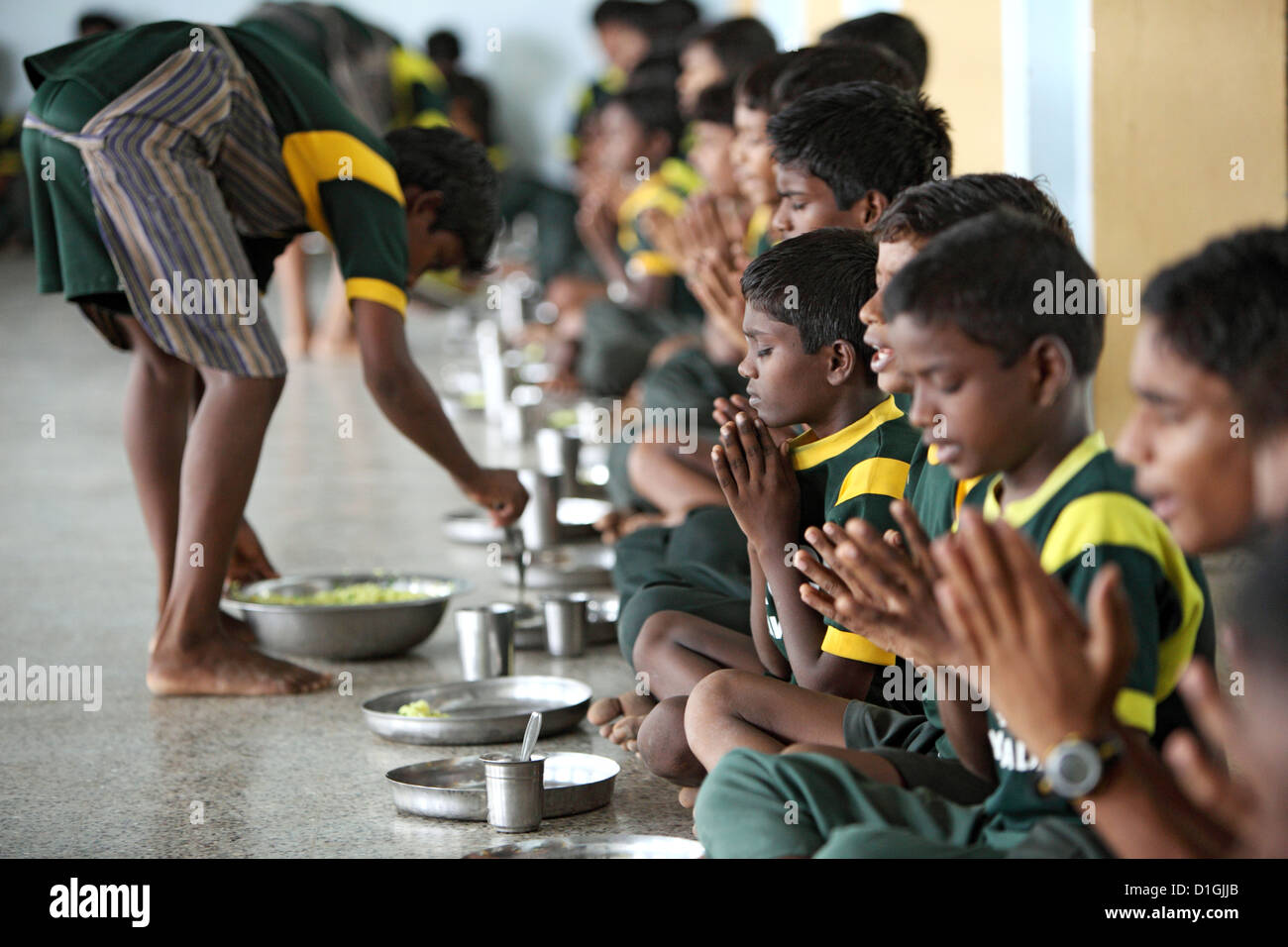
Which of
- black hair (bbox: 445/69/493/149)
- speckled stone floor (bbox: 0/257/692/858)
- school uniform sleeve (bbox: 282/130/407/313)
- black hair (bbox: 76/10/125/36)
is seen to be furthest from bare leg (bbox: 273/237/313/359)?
school uniform sleeve (bbox: 282/130/407/313)

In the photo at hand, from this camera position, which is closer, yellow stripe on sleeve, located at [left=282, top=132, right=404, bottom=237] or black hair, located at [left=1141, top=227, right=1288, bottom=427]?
black hair, located at [left=1141, top=227, right=1288, bottom=427]

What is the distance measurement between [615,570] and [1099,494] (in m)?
1.41

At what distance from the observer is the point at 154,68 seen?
2100 millimetres

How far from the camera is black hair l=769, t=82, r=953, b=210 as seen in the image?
1.98m

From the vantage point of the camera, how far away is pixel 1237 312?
935 millimetres

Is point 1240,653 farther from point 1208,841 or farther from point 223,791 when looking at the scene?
point 223,791

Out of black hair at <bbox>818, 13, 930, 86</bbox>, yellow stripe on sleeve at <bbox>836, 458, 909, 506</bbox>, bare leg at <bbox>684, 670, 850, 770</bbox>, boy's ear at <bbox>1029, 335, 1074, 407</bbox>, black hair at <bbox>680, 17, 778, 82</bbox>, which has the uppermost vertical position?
black hair at <bbox>680, 17, 778, 82</bbox>

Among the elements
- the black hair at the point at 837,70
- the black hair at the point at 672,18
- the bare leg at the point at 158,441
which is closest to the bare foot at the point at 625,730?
the bare leg at the point at 158,441

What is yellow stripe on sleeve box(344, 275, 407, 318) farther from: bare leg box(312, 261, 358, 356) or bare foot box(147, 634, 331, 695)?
bare leg box(312, 261, 358, 356)

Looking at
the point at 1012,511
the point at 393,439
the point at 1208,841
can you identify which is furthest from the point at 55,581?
the point at 1208,841

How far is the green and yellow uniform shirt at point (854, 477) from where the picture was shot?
4.86 ft

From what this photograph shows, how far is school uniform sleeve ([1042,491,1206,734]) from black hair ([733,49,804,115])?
157cm

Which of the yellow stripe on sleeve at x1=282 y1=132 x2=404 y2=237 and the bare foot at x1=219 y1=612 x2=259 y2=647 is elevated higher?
the yellow stripe on sleeve at x1=282 y1=132 x2=404 y2=237

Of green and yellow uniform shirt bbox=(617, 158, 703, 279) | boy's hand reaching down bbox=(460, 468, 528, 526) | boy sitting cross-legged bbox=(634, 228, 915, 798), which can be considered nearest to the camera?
boy sitting cross-legged bbox=(634, 228, 915, 798)
